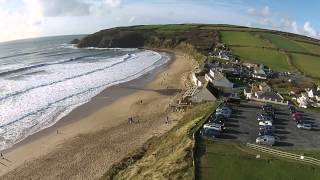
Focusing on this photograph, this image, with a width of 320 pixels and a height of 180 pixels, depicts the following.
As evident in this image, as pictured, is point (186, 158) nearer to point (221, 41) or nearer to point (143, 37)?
point (221, 41)

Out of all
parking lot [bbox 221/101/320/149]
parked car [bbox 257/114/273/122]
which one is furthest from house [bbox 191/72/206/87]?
parked car [bbox 257/114/273/122]

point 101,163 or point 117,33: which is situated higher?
point 117,33

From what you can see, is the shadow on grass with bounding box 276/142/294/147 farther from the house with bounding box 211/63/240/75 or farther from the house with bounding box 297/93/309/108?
the house with bounding box 211/63/240/75

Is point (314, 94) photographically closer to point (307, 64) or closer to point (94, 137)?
point (94, 137)

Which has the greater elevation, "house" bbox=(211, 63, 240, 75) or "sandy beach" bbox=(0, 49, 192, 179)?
"house" bbox=(211, 63, 240, 75)

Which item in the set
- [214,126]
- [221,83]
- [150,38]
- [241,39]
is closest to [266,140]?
[214,126]

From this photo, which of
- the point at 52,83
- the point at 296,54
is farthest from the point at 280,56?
the point at 52,83
